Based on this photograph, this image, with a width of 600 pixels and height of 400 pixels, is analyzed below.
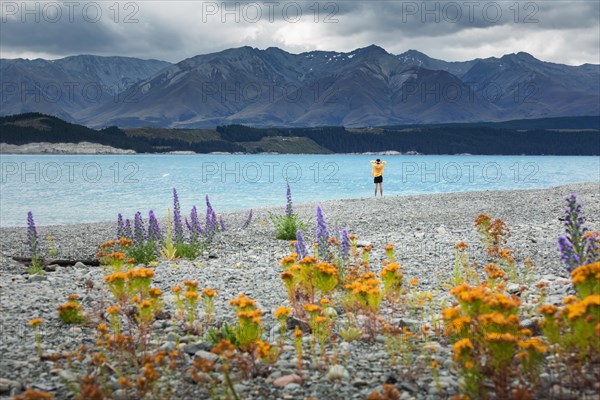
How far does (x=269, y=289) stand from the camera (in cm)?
1070

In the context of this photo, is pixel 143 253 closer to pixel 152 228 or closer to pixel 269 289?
pixel 152 228

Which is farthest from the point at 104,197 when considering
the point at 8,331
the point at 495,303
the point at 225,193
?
the point at 495,303

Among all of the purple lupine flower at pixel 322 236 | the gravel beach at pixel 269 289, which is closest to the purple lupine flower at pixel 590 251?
the gravel beach at pixel 269 289

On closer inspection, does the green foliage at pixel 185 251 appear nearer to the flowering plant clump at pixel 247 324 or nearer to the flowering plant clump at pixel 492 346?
the flowering plant clump at pixel 247 324

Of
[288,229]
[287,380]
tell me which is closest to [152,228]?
[288,229]

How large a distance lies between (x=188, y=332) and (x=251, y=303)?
139 centimetres

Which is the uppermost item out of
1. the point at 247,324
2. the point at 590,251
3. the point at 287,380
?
the point at 590,251

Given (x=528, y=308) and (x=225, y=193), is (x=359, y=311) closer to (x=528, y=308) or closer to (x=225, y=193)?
(x=528, y=308)

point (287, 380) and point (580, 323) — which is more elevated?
point (580, 323)

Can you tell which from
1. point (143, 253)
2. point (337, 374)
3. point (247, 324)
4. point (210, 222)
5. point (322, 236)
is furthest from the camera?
point (210, 222)

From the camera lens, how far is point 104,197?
183 feet

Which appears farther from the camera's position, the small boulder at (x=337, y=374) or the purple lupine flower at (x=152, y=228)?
the purple lupine flower at (x=152, y=228)

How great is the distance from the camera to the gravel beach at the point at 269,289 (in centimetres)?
592

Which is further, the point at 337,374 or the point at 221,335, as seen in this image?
the point at 221,335
